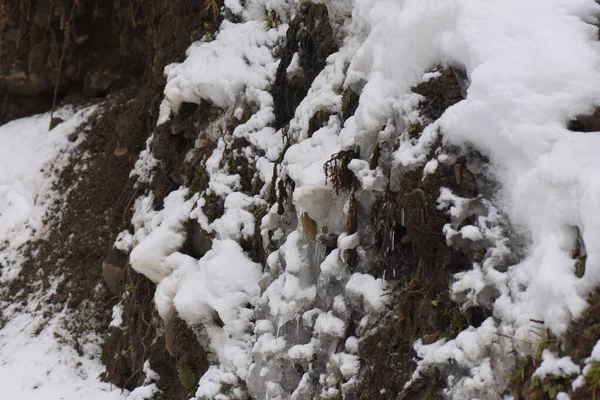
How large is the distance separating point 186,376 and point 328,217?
1553 mm

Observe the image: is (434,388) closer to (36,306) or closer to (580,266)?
(580,266)

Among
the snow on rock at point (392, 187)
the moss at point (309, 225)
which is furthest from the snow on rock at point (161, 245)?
the moss at point (309, 225)

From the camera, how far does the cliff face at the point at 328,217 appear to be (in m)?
2.16

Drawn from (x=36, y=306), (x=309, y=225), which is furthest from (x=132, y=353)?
(x=309, y=225)

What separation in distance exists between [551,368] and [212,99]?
11.1ft

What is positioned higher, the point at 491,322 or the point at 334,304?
the point at 491,322

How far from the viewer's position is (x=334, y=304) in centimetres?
299

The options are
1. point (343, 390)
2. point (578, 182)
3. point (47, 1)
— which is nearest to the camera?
point (578, 182)

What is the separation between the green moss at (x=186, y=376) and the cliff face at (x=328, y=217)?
0.4 inches

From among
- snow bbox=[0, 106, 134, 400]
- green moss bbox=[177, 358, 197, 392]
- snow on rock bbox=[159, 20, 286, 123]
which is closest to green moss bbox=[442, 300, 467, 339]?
green moss bbox=[177, 358, 197, 392]

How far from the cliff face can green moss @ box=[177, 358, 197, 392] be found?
0.04ft

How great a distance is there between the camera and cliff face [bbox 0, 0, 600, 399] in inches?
85.1

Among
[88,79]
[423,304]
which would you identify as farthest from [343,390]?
[88,79]

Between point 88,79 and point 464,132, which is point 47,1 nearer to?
point 88,79
